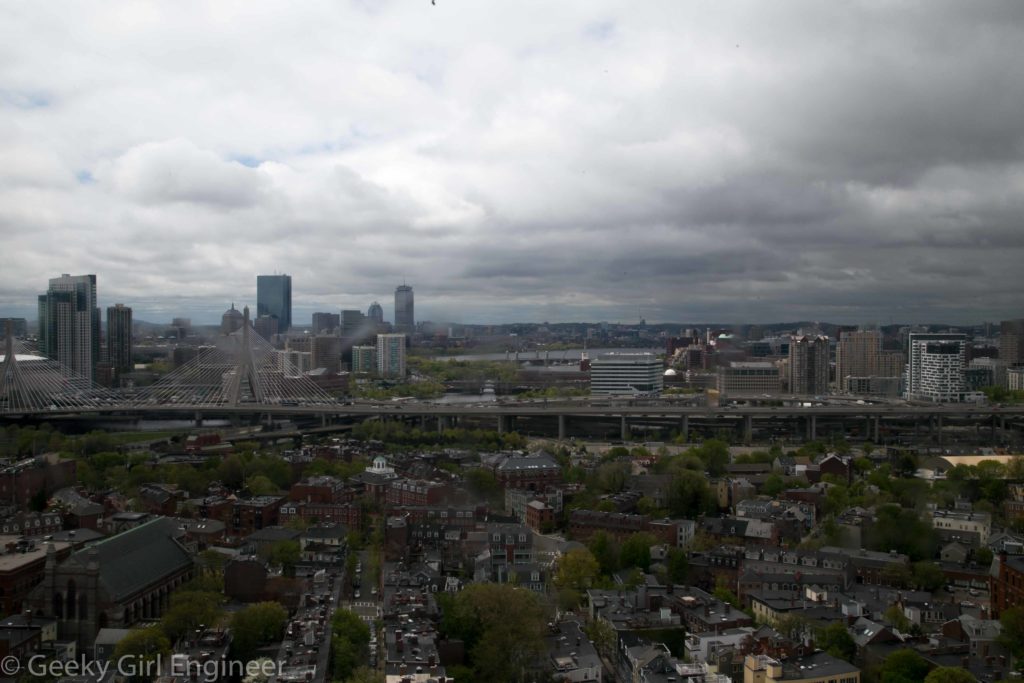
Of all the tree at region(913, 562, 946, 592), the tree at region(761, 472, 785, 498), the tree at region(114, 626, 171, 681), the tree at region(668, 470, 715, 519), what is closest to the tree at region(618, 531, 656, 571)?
the tree at region(668, 470, 715, 519)

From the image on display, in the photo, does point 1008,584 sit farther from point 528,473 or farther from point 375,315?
point 375,315

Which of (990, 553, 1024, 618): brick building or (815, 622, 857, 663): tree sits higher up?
(990, 553, 1024, 618): brick building

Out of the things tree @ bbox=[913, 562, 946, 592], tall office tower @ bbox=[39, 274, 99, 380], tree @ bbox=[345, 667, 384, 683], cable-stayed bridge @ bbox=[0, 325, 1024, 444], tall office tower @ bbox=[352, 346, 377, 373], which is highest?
tall office tower @ bbox=[39, 274, 99, 380]

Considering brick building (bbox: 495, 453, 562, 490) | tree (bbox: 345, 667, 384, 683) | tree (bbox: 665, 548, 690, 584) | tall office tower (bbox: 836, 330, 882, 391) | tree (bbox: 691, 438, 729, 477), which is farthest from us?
tall office tower (bbox: 836, 330, 882, 391)

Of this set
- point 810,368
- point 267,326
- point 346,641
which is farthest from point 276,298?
point 346,641

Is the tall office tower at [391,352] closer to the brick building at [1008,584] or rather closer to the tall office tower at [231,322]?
the tall office tower at [231,322]

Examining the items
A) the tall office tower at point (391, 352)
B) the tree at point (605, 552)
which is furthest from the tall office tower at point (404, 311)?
the tree at point (605, 552)

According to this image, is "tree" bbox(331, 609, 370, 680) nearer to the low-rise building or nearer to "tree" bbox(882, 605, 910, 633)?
the low-rise building

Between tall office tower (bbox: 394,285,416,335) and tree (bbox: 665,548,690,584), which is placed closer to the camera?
tree (bbox: 665,548,690,584)
